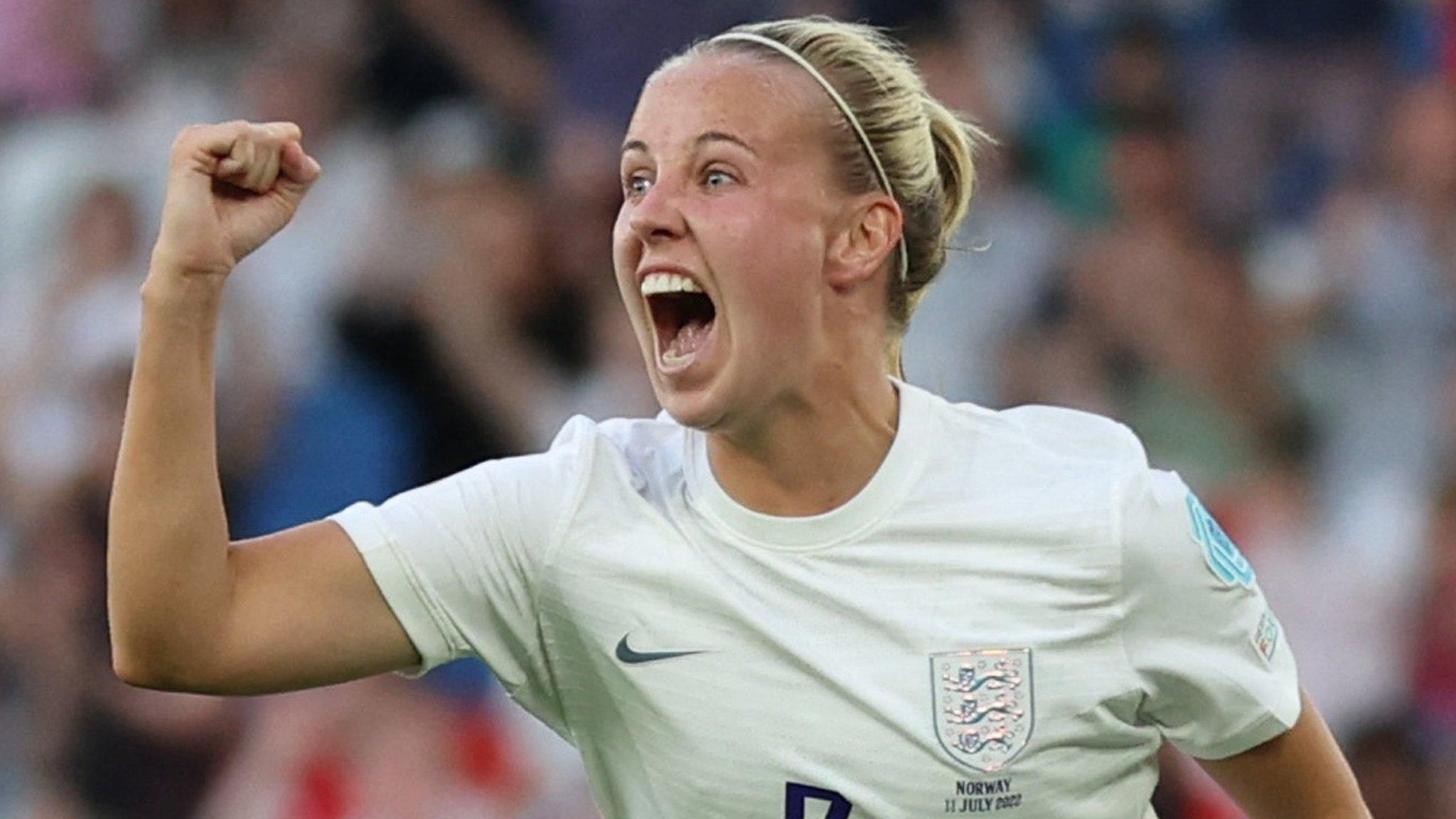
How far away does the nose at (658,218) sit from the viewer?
2562mm

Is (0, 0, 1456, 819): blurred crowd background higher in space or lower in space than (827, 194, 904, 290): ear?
lower

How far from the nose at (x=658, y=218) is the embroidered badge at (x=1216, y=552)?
67 cm

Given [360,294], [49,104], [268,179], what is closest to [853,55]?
[268,179]

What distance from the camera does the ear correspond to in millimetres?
2717

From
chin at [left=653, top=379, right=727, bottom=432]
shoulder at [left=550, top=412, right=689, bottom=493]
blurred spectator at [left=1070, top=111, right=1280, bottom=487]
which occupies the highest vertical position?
chin at [left=653, top=379, right=727, bottom=432]

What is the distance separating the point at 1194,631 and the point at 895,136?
2.21 ft

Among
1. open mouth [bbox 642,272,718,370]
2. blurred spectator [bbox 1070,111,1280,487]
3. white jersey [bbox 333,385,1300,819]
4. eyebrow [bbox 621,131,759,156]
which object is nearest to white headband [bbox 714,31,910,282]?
eyebrow [bbox 621,131,759,156]

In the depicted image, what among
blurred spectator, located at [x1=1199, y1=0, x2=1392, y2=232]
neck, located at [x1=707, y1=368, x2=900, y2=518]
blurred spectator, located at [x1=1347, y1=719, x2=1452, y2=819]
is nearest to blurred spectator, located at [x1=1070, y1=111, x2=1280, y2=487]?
blurred spectator, located at [x1=1199, y1=0, x2=1392, y2=232]

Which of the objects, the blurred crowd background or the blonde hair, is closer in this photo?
the blonde hair

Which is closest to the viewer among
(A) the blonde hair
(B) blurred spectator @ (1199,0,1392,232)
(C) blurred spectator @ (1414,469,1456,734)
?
(A) the blonde hair

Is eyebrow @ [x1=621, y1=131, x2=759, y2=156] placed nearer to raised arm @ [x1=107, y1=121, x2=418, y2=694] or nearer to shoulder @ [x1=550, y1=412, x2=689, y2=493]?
shoulder @ [x1=550, y1=412, x2=689, y2=493]

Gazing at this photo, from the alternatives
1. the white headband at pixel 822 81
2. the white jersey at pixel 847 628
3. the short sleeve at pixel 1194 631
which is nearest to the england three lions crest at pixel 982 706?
the white jersey at pixel 847 628

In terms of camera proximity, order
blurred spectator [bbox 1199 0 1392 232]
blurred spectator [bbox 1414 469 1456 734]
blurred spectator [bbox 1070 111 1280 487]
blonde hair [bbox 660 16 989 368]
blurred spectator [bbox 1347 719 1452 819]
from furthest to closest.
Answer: blurred spectator [bbox 1199 0 1392 232] < blurred spectator [bbox 1070 111 1280 487] < blurred spectator [bbox 1414 469 1456 734] < blurred spectator [bbox 1347 719 1452 819] < blonde hair [bbox 660 16 989 368]

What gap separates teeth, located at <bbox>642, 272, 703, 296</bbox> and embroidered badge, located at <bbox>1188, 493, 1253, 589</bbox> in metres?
0.62
